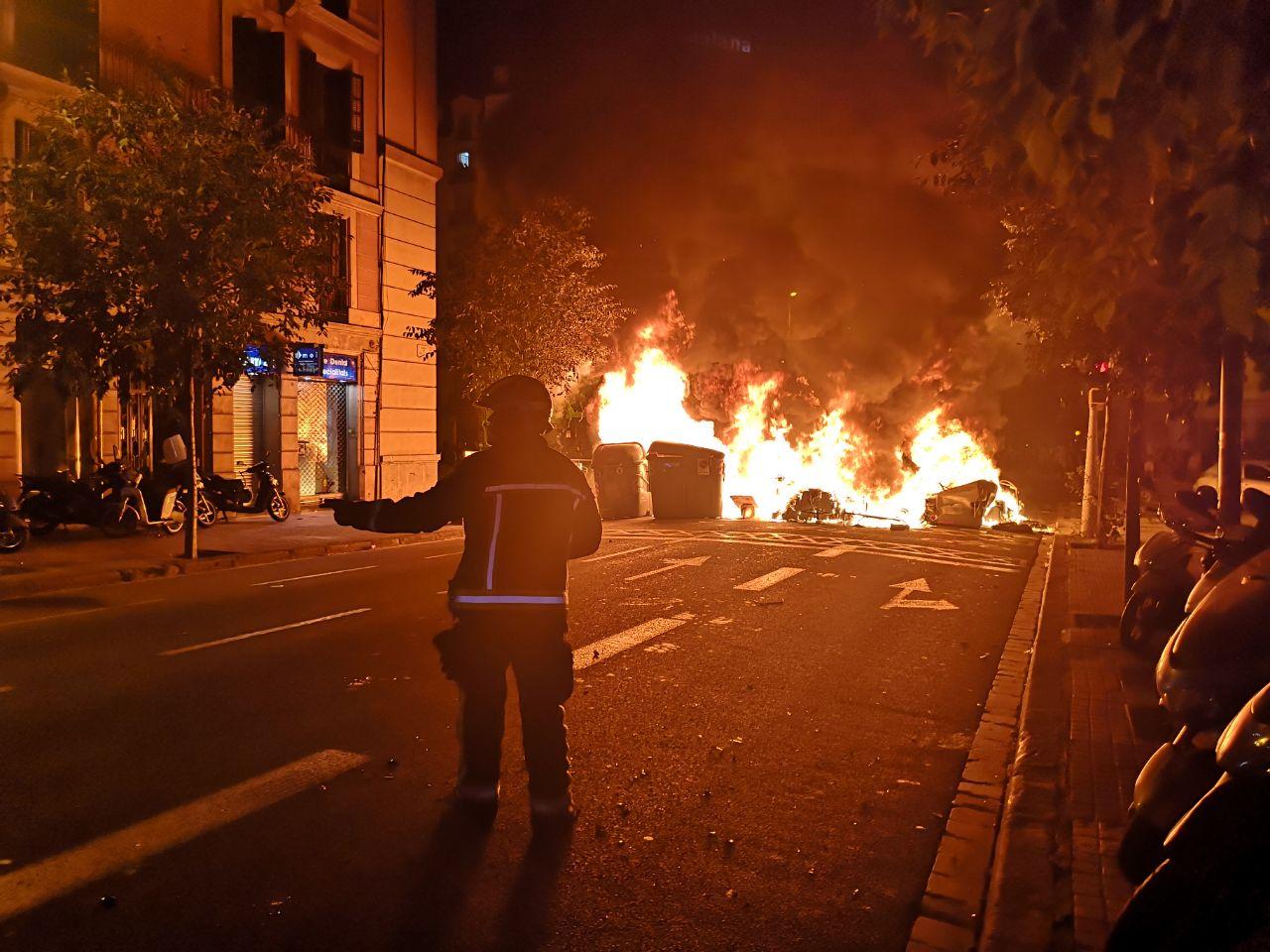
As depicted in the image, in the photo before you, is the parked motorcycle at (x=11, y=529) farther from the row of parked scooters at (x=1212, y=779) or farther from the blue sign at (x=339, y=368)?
the row of parked scooters at (x=1212, y=779)

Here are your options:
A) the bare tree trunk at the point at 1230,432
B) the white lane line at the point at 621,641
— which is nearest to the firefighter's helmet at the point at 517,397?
the white lane line at the point at 621,641

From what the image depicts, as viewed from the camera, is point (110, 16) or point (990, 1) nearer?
point (990, 1)

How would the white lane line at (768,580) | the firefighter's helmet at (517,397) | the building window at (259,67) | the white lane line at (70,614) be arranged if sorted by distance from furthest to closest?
1. the building window at (259,67)
2. the white lane line at (768,580)
3. the white lane line at (70,614)
4. the firefighter's helmet at (517,397)

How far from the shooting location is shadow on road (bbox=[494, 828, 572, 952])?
3.40 metres

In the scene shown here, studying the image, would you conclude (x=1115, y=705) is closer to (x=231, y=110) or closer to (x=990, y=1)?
(x=990, y=1)

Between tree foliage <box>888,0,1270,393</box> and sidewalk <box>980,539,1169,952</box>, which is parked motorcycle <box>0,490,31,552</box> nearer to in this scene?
sidewalk <box>980,539,1169,952</box>

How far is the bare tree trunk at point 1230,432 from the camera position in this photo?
551 centimetres

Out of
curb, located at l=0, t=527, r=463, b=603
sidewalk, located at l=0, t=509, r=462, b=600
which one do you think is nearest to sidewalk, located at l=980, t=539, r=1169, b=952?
curb, located at l=0, t=527, r=463, b=603

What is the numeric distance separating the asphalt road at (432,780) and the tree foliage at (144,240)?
396 centimetres

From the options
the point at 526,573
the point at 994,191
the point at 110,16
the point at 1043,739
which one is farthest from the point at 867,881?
the point at 110,16

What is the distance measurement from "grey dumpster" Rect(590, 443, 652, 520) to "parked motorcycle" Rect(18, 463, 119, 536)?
11.1 meters

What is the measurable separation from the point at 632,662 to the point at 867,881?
12.3 feet

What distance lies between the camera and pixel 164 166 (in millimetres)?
12078

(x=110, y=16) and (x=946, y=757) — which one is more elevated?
(x=110, y=16)
